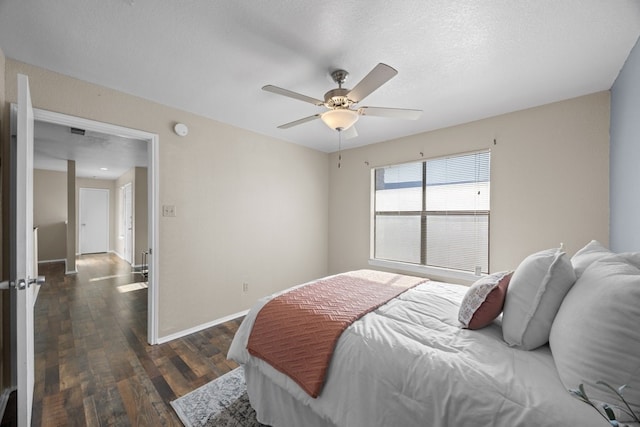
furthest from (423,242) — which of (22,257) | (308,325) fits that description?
(22,257)

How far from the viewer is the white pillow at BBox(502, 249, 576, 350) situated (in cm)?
117

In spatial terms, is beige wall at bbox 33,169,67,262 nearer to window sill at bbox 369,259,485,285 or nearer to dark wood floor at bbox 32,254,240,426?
dark wood floor at bbox 32,254,240,426

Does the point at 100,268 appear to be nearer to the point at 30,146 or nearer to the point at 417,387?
the point at 30,146

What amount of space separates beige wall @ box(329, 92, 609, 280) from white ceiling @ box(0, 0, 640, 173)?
232 millimetres

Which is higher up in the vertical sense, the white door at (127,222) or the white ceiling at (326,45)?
the white ceiling at (326,45)

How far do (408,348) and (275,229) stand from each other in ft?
9.16

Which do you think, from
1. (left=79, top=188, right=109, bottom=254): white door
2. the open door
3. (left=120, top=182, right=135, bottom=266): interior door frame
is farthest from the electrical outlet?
(left=79, top=188, right=109, bottom=254): white door

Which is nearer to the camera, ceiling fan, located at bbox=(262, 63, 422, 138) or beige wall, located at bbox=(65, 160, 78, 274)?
ceiling fan, located at bbox=(262, 63, 422, 138)

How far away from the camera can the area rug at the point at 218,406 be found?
1.65 m

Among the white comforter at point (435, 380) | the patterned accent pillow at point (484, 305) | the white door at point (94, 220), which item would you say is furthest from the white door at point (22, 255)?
the white door at point (94, 220)

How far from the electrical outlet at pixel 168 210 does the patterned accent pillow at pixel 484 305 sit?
2.70 m

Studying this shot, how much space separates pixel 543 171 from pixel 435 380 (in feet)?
8.41

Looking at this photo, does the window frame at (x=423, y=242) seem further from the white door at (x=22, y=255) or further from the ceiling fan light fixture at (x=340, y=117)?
the white door at (x=22, y=255)

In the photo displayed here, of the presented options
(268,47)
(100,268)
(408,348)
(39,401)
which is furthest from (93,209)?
(408,348)
